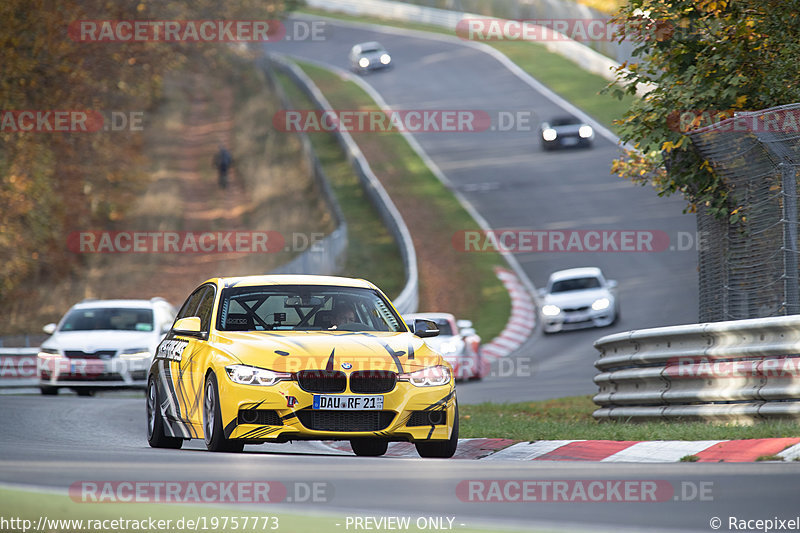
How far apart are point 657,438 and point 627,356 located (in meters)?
3.07

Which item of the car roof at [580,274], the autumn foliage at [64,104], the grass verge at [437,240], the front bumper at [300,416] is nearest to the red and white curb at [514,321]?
the grass verge at [437,240]

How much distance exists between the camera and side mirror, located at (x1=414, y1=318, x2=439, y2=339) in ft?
37.6

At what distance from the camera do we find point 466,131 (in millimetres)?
58812

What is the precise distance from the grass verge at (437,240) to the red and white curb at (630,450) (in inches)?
803

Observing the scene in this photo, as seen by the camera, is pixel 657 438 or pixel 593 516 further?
pixel 657 438

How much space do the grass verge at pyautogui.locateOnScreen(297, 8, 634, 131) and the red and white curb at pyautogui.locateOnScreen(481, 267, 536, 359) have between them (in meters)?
15.3

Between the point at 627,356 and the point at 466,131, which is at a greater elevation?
the point at 466,131

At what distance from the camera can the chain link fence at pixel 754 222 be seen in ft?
38.9

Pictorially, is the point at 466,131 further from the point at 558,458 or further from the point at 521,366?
the point at 558,458

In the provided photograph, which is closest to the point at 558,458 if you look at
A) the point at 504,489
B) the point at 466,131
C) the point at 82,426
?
the point at 504,489

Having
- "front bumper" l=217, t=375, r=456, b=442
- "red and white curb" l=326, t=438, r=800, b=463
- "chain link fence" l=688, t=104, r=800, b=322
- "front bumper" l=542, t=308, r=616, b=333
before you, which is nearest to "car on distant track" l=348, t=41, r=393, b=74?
"front bumper" l=542, t=308, r=616, b=333

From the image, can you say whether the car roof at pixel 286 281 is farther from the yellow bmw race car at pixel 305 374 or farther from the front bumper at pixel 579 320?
the front bumper at pixel 579 320

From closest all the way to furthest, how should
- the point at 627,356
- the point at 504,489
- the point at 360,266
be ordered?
the point at 504,489
the point at 627,356
the point at 360,266

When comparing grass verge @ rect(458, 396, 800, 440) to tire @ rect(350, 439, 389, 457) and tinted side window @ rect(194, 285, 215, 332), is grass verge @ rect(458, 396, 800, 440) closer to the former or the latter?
tire @ rect(350, 439, 389, 457)
